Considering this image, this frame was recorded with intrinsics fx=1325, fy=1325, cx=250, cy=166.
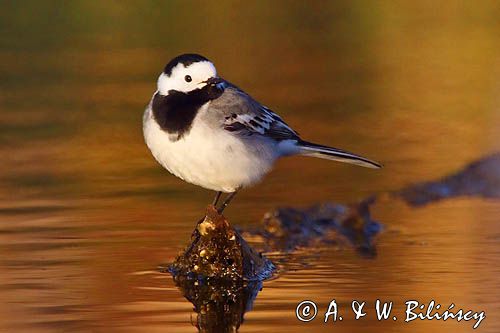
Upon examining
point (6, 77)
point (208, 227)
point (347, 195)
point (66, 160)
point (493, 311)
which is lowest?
point (493, 311)

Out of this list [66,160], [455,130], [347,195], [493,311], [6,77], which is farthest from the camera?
[6,77]

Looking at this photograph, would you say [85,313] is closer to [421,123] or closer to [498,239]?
[498,239]

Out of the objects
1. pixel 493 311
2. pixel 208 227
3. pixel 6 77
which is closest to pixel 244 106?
pixel 208 227

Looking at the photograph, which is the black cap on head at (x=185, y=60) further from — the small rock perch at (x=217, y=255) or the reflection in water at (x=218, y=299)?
the reflection in water at (x=218, y=299)

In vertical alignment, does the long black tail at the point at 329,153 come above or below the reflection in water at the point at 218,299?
above

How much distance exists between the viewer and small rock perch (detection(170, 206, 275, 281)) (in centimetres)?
835

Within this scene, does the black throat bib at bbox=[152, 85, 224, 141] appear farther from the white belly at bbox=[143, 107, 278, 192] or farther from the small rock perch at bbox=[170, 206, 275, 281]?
the small rock perch at bbox=[170, 206, 275, 281]

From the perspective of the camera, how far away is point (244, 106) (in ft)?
28.2

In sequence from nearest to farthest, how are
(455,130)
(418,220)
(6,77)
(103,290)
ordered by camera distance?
(103,290) < (418,220) < (455,130) < (6,77)

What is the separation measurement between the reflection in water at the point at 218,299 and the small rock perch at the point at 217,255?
51mm

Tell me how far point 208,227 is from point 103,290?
0.76m

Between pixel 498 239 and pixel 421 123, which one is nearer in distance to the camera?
pixel 498 239

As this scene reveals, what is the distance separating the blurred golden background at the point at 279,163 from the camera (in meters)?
8.14

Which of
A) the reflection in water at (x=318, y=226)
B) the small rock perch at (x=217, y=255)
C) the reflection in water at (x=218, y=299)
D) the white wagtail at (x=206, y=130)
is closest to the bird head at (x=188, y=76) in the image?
the white wagtail at (x=206, y=130)
